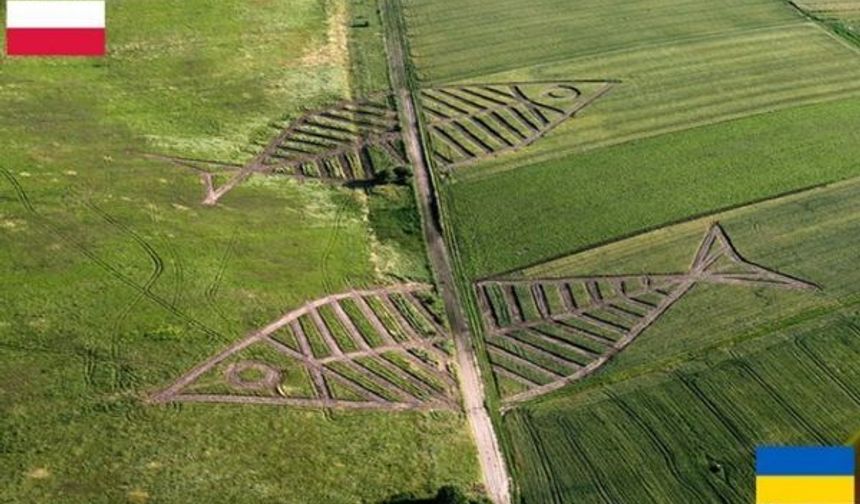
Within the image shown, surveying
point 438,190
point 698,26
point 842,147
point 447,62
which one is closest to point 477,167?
point 438,190

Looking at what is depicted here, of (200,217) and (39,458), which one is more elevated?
(200,217)

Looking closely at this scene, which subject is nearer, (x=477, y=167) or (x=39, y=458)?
(x=39, y=458)

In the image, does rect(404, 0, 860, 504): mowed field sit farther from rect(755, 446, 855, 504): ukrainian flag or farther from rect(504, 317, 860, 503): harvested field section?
rect(755, 446, 855, 504): ukrainian flag

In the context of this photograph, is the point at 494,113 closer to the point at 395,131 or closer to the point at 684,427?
the point at 395,131

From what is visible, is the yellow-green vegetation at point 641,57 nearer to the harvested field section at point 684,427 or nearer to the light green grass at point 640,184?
the light green grass at point 640,184

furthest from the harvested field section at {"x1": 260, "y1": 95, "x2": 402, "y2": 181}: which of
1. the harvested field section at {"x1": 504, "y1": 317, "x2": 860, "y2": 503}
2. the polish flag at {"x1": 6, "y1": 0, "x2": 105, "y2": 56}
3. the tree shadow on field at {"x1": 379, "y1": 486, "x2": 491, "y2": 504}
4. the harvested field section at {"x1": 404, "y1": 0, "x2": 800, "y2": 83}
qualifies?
the tree shadow on field at {"x1": 379, "y1": 486, "x2": 491, "y2": 504}

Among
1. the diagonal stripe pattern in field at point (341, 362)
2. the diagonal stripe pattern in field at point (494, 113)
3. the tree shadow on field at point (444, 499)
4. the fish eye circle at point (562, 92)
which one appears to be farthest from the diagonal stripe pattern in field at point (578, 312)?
the fish eye circle at point (562, 92)

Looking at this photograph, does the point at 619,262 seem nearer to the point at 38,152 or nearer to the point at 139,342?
the point at 139,342
